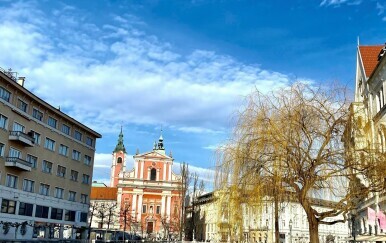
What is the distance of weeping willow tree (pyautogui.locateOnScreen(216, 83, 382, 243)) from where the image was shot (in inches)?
875

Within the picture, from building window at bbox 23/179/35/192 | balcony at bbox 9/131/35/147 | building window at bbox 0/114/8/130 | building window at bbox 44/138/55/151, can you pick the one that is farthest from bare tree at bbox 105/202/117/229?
building window at bbox 0/114/8/130

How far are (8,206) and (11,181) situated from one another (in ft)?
8.63

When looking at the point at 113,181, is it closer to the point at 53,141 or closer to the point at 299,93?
the point at 53,141

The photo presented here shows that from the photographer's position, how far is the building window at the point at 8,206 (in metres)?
44.2

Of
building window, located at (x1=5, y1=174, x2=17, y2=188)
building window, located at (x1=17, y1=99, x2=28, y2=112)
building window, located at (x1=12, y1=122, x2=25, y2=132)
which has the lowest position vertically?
building window, located at (x1=5, y1=174, x2=17, y2=188)

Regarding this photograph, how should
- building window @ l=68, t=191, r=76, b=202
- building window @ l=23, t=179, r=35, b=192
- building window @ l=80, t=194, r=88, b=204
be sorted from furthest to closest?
building window @ l=80, t=194, r=88, b=204
building window @ l=68, t=191, r=76, b=202
building window @ l=23, t=179, r=35, b=192

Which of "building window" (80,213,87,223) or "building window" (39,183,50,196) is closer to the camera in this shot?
"building window" (39,183,50,196)

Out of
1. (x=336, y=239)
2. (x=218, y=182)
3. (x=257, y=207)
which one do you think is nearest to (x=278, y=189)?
(x=257, y=207)

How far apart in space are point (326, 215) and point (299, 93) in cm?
686

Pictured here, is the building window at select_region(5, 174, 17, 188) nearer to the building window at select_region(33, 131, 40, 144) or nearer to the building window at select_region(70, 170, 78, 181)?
the building window at select_region(33, 131, 40, 144)

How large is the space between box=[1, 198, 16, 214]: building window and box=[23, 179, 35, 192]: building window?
2.65 m

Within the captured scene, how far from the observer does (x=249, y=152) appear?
79.2ft

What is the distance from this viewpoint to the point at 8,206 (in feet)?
148

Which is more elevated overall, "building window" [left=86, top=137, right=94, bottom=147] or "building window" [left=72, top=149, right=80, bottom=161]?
"building window" [left=86, top=137, right=94, bottom=147]
